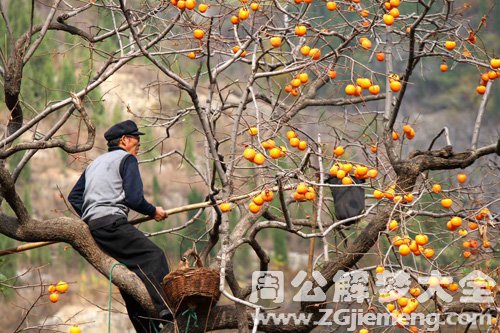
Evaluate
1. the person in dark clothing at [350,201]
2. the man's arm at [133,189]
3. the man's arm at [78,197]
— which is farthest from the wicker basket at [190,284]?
the person in dark clothing at [350,201]

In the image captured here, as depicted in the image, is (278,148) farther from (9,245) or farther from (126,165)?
(9,245)

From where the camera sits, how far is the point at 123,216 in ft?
15.4

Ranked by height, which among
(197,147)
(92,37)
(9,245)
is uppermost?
(197,147)

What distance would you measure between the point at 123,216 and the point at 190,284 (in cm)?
61

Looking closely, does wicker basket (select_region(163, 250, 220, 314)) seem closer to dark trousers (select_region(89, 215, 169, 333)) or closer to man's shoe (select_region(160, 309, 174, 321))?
man's shoe (select_region(160, 309, 174, 321))

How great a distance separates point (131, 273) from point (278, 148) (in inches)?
38.7

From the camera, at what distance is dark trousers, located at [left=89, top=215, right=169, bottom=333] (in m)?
4.60

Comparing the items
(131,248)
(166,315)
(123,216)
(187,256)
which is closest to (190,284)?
(187,256)

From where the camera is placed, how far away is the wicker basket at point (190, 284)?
4297 millimetres

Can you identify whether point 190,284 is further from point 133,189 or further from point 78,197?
point 78,197

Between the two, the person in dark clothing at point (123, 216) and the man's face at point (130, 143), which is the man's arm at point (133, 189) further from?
the man's face at point (130, 143)

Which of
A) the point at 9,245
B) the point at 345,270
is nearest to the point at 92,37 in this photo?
the point at 345,270

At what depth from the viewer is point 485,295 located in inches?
182

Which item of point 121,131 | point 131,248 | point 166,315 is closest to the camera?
point 166,315
